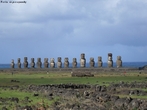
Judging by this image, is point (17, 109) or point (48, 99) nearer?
point (17, 109)

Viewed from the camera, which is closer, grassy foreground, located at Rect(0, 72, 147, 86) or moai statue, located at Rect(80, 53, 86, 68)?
grassy foreground, located at Rect(0, 72, 147, 86)

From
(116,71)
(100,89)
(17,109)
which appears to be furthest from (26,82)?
(17,109)

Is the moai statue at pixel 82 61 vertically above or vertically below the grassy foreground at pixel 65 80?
above

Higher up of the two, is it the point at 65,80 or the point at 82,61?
the point at 82,61

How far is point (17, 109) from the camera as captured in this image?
19.9 metres

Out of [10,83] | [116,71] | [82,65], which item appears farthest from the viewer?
[82,65]

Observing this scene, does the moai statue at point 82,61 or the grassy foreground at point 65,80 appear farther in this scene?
the moai statue at point 82,61

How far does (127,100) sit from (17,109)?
15.4ft

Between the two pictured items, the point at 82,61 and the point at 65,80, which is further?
the point at 82,61

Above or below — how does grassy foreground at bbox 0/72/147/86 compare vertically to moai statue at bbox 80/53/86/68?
below

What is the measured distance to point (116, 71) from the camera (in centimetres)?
5066

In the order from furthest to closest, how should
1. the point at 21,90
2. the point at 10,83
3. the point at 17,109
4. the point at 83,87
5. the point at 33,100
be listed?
the point at 10,83
the point at 83,87
the point at 21,90
the point at 33,100
the point at 17,109

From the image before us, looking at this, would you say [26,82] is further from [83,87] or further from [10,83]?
[83,87]

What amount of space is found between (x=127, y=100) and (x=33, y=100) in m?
5.40
